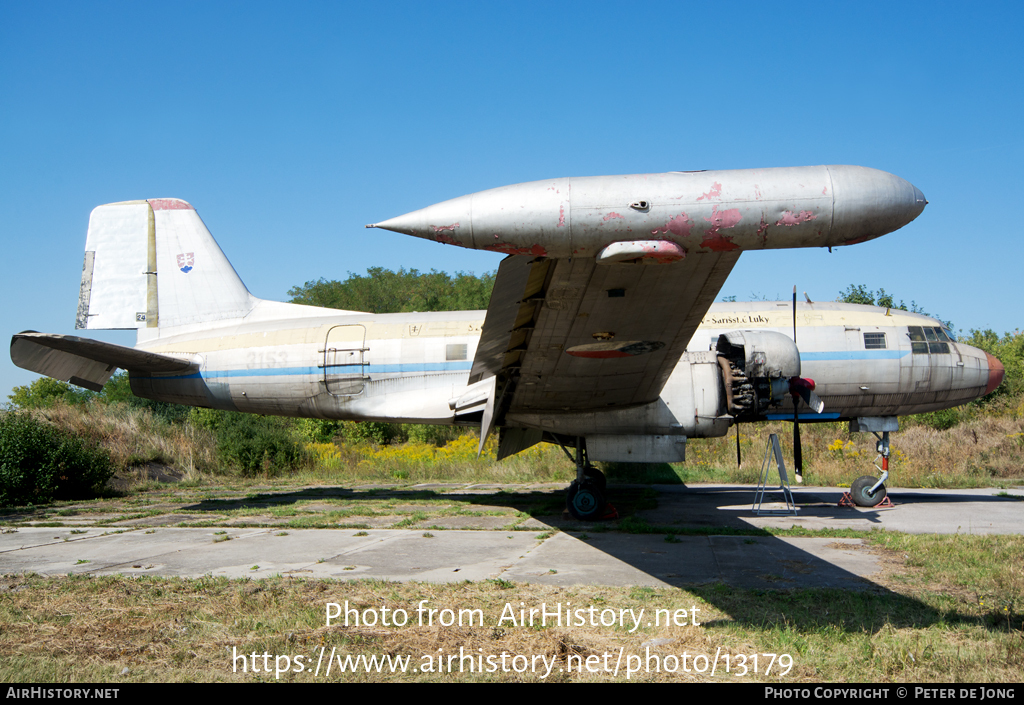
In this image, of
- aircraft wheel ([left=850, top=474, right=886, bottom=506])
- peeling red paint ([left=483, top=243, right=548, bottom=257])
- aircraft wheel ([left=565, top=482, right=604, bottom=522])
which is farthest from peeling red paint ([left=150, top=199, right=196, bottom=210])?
aircraft wheel ([left=850, top=474, right=886, bottom=506])

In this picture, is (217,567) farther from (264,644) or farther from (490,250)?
(490,250)

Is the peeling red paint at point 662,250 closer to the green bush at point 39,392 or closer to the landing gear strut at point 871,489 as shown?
the landing gear strut at point 871,489

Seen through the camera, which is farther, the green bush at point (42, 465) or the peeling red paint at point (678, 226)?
the green bush at point (42, 465)

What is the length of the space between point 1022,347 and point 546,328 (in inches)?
1370

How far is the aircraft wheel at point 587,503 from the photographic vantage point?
1133 centimetres

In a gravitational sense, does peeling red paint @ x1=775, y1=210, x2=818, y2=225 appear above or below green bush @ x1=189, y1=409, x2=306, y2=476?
above

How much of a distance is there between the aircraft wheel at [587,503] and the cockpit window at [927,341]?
743cm

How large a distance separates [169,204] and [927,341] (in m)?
17.4

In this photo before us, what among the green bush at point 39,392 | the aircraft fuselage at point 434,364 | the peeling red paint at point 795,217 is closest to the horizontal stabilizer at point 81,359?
the aircraft fuselage at point 434,364

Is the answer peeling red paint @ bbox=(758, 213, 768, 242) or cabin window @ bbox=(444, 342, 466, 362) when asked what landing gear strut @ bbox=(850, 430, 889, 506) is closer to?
cabin window @ bbox=(444, 342, 466, 362)

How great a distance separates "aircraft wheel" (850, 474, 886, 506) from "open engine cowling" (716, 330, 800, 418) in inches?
127

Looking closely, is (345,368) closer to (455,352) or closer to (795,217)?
(455,352)

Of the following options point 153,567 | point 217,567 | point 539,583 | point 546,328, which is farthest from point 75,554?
point 546,328

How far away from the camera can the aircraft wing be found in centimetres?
600
